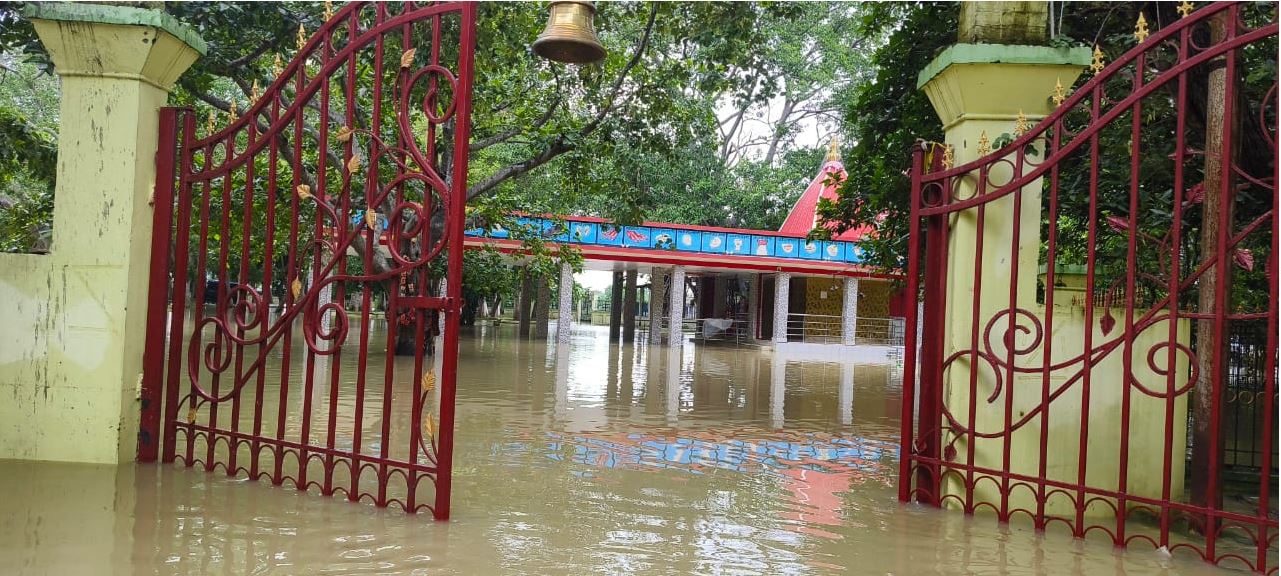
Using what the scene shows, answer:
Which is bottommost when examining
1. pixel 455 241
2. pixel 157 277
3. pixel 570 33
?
pixel 157 277

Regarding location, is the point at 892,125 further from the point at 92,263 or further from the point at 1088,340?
the point at 92,263

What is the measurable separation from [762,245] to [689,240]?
1.89 meters

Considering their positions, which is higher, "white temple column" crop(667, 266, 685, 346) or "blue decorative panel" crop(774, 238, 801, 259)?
"blue decorative panel" crop(774, 238, 801, 259)

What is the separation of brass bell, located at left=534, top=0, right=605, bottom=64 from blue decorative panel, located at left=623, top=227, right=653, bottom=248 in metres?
16.5

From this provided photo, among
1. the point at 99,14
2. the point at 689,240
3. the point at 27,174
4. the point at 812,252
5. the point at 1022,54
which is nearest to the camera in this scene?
the point at 1022,54

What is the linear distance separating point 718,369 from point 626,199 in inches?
132

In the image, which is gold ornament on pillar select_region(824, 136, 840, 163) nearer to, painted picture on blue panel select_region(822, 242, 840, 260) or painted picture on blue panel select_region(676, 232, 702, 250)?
painted picture on blue panel select_region(822, 242, 840, 260)

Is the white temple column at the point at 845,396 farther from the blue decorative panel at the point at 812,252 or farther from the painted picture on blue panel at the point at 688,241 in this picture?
the painted picture on blue panel at the point at 688,241

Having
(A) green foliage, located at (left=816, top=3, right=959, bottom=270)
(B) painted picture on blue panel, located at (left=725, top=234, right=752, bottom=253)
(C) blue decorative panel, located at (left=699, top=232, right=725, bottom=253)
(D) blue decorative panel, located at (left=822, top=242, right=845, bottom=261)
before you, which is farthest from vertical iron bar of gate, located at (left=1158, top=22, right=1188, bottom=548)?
(D) blue decorative panel, located at (left=822, top=242, right=845, bottom=261)

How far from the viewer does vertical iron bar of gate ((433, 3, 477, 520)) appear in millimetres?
4145

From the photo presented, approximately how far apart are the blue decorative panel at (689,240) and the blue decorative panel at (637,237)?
71cm

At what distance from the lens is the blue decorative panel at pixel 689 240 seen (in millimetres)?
21922

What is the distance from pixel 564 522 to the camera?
14.8 ft

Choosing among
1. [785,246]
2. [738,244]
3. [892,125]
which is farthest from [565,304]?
[892,125]
